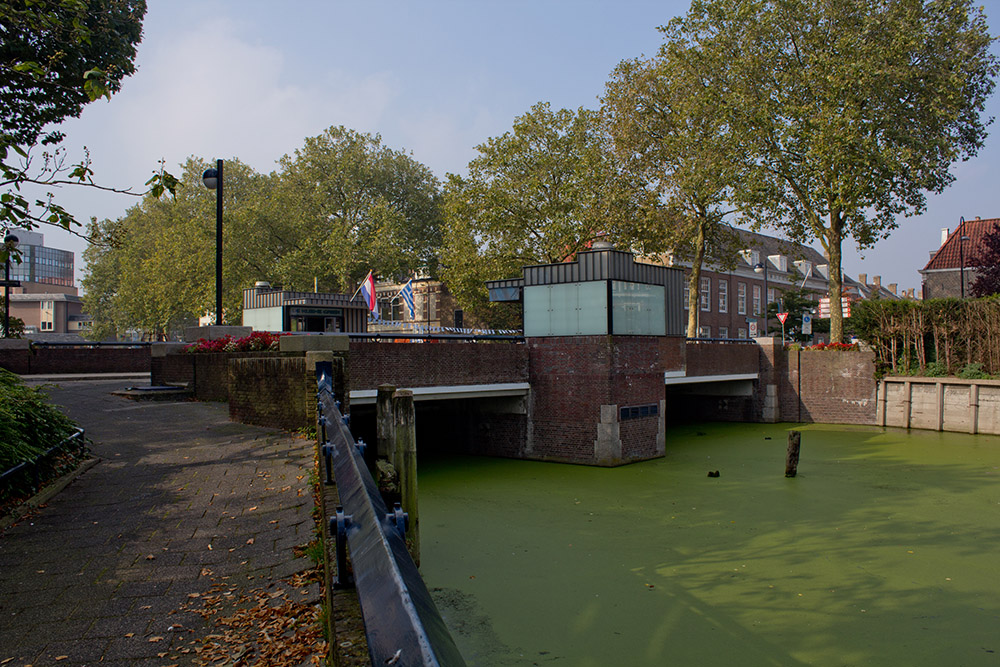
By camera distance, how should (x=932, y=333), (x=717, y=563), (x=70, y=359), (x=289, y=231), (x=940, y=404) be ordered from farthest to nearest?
(x=289, y=231) → (x=932, y=333) → (x=940, y=404) → (x=70, y=359) → (x=717, y=563)

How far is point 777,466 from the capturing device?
18.9m

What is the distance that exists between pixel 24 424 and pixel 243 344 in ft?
20.0

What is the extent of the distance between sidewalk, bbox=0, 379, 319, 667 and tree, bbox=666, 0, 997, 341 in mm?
25695

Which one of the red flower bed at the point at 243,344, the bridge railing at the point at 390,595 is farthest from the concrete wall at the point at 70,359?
the bridge railing at the point at 390,595

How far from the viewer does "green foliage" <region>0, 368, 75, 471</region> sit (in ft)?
21.2

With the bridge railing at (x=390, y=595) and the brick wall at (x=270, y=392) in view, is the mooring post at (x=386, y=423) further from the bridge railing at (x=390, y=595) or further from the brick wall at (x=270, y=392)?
the bridge railing at (x=390, y=595)

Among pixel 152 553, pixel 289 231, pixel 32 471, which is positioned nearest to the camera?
pixel 152 553

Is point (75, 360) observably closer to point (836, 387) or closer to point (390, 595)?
point (390, 595)

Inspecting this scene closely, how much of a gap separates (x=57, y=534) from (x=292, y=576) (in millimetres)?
2313

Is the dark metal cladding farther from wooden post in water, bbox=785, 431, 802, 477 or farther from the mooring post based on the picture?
the mooring post

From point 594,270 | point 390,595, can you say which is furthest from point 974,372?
point 390,595

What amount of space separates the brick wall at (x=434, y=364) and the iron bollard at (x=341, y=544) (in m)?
12.9

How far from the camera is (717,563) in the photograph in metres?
10.7

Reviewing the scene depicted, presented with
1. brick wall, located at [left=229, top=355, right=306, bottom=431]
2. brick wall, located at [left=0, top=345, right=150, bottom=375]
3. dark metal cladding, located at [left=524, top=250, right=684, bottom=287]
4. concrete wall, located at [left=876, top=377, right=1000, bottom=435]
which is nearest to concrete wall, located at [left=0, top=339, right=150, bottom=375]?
brick wall, located at [left=0, top=345, right=150, bottom=375]
